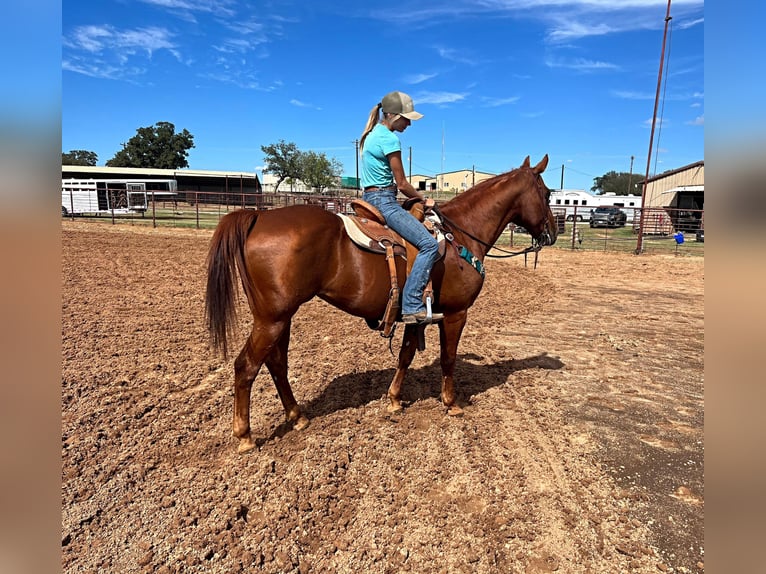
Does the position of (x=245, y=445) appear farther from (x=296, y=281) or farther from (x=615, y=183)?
(x=615, y=183)

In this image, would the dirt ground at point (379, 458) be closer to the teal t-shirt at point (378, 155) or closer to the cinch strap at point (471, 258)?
the cinch strap at point (471, 258)

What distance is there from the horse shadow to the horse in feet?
1.12

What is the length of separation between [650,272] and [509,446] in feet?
41.4

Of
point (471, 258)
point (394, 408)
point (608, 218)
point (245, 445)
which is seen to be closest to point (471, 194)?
point (471, 258)

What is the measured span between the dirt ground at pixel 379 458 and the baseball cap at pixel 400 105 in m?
2.80

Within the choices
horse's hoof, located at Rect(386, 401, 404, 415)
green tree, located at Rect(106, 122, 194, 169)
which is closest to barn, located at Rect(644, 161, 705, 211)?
horse's hoof, located at Rect(386, 401, 404, 415)

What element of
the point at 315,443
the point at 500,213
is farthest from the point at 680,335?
the point at 315,443

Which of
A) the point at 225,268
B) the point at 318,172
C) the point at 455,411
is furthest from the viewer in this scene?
the point at 318,172

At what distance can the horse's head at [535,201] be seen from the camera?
4684 mm

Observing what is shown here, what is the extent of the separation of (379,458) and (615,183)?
129663 mm

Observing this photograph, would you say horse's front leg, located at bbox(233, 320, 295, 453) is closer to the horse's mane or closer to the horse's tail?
the horse's tail

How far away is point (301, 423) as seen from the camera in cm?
401

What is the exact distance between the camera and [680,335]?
723 cm
